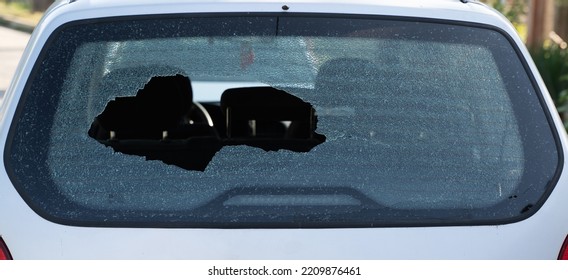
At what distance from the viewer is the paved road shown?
58.9ft

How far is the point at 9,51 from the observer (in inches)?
910

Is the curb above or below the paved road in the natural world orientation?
below

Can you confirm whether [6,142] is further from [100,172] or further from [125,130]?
[125,130]

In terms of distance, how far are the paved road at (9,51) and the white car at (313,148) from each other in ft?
42.2

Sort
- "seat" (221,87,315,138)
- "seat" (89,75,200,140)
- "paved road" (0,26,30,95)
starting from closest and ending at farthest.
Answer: "seat" (89,75,200,140), "seat" (221,87,315,138), "paved road" (0,26,30,95)

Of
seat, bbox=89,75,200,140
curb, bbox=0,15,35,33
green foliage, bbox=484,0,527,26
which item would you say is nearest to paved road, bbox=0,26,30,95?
curb, bbox=0,15,35,33

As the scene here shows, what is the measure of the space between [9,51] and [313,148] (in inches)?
825

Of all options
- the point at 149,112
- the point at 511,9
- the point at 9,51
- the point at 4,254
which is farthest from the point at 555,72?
the point at 9,51

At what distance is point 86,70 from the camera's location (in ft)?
9.69

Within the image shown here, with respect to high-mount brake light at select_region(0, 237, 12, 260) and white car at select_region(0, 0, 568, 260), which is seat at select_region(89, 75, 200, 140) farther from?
high-mount brake light at select_region(0, 237, 12, 260)

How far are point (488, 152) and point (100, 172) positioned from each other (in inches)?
38.9

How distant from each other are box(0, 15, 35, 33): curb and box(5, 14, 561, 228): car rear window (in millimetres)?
27237

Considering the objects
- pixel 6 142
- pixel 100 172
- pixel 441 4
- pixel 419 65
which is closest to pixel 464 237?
pixel 419 65

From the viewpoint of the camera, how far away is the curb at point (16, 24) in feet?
98.7
